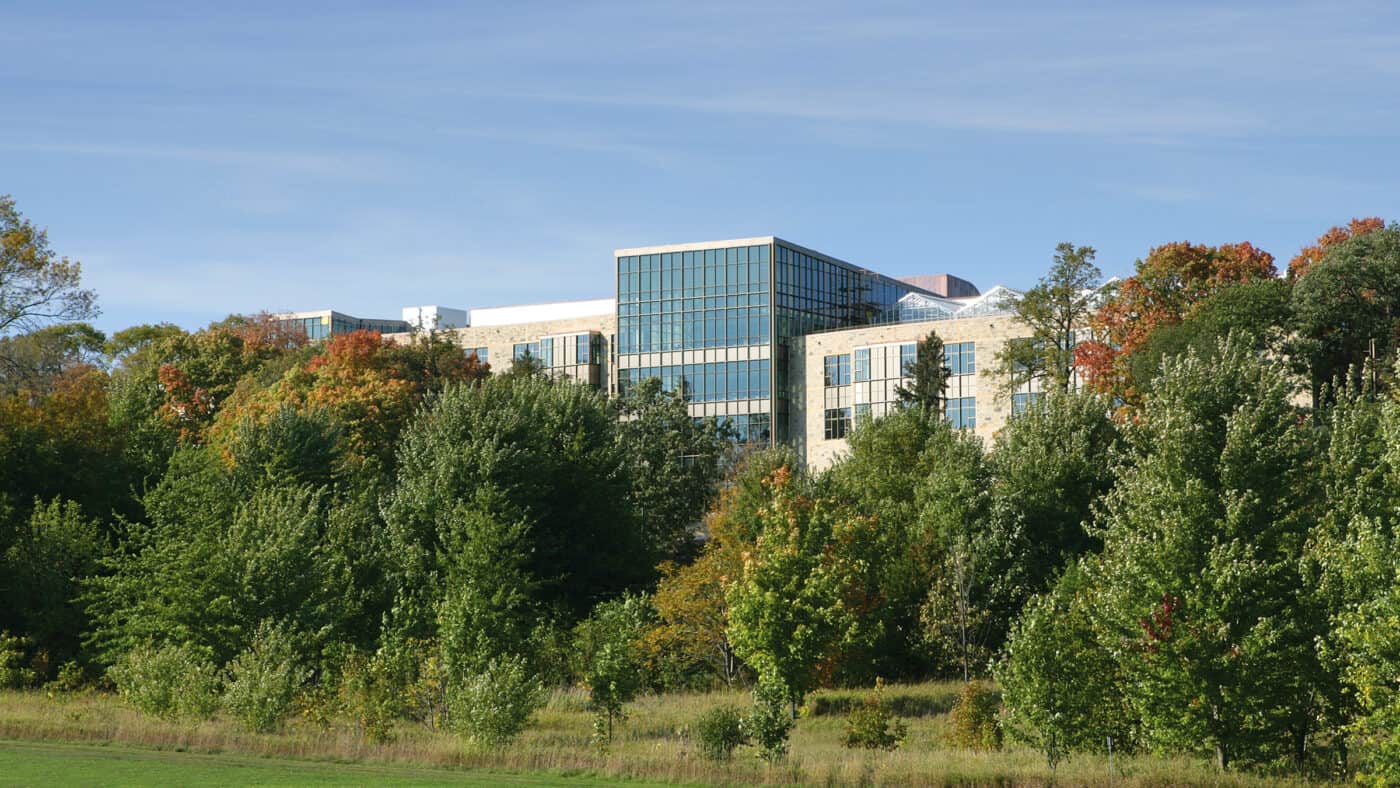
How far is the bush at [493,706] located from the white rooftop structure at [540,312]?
75.0 m

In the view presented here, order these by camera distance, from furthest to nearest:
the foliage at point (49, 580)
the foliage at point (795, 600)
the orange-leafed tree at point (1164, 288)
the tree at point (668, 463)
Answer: the tree at point (668, 463), the orange-leafed tree at point (1164, 288), the foliage at point (49, 580), the foliage at point (795, 600)

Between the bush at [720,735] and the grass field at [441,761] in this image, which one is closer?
the grass field at [441,761]

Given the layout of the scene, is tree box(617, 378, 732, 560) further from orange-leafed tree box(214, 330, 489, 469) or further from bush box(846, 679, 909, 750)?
bush box(846, 679, 909, 750)

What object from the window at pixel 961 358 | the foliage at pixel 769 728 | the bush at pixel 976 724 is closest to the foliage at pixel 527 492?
the bush at pixel 976 724

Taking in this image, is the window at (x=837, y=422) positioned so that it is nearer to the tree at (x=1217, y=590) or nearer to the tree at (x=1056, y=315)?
the tree at (x=1056, y=315)

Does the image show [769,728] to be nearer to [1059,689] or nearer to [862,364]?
[1059,689]

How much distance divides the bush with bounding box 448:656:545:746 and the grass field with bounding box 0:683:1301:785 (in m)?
0.50

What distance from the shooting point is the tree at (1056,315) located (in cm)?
7044

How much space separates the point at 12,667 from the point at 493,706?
22624mm

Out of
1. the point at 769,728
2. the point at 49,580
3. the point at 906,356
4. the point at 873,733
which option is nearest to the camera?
the point at 769,728

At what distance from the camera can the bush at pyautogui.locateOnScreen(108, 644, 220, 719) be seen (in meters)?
37.6

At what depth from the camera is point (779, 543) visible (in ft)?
149

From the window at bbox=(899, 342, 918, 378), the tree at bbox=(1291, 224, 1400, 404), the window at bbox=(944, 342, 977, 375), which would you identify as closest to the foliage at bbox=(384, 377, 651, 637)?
the tree at bbox=(1291, 224, 1400, 404)

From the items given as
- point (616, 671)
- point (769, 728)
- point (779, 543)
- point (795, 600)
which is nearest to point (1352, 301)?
point (779, 543)
